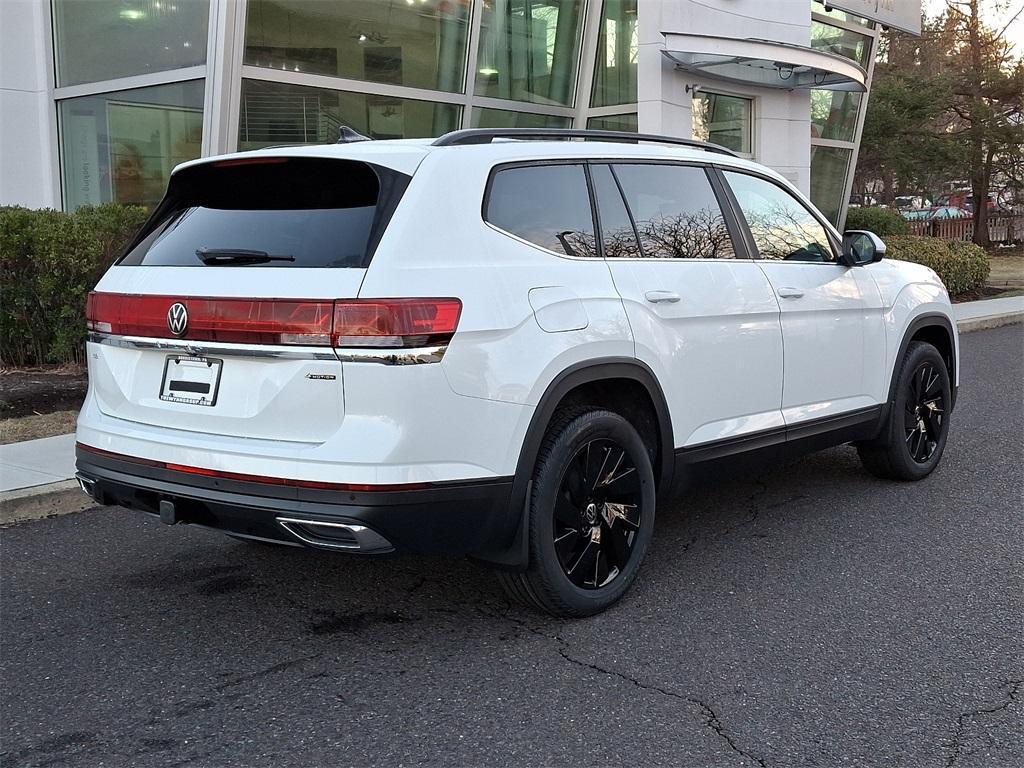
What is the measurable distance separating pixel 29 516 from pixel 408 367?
3394mm

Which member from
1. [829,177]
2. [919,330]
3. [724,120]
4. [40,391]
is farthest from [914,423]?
[829,177]

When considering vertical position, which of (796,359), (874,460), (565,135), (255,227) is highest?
(565,135)

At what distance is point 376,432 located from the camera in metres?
3.42

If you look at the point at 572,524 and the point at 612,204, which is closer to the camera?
the point at 572,524

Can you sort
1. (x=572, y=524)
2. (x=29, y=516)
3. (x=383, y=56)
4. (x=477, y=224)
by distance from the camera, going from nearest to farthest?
(x=477, y=224)
(x=572, y=524)
(x=29, y=516)
(x=383, y=56)

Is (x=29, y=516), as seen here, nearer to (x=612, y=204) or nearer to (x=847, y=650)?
(x=612, y=204)

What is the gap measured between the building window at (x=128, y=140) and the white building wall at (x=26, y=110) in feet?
0.81

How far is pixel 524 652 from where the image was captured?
3857 millimetres

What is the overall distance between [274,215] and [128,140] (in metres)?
11.9

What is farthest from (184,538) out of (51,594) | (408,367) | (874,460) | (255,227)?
(874,460)

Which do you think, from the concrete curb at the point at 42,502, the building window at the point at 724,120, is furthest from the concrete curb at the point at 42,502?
the building window at the point at 724,120

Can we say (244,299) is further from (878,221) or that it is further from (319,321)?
(878,221)

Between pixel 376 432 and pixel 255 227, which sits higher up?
pixel 255 227

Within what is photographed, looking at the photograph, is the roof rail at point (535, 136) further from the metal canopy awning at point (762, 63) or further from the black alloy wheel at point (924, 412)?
the metal canopy awning at point (762, 63)
